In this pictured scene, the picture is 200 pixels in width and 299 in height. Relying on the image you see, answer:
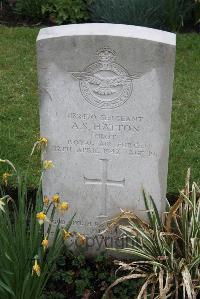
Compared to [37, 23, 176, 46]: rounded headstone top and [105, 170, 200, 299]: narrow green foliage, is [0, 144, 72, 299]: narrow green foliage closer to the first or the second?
[105, 170, 200, 299]: narrow green foliage

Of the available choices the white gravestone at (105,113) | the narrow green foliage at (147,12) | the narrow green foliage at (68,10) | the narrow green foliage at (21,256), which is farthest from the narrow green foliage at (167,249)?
the narrow green foliage at (68,10)

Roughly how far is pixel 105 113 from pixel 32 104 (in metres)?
2.60

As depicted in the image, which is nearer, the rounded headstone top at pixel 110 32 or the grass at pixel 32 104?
the rounded headstone top at pixel 110 32

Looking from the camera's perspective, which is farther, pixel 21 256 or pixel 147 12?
pixel 147 12

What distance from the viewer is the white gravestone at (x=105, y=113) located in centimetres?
328

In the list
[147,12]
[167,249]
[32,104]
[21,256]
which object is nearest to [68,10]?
[147,12]

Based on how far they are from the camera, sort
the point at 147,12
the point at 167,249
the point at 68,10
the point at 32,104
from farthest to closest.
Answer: the point at 68,10
the point at 147,12
the point at 32,104
the point at 167,249

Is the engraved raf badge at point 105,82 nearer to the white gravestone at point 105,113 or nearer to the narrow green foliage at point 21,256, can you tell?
the white gravestone at point 105,113

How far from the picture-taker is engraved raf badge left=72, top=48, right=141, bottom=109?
332 centimetres

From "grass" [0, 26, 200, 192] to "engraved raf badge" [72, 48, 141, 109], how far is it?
1.34m

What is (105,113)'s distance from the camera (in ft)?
11.3

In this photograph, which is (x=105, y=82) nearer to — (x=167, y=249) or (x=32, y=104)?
(x=167, y=249)

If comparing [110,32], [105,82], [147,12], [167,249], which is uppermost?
Result: [147,12]

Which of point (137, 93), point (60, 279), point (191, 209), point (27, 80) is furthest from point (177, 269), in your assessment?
point (27, 80)
